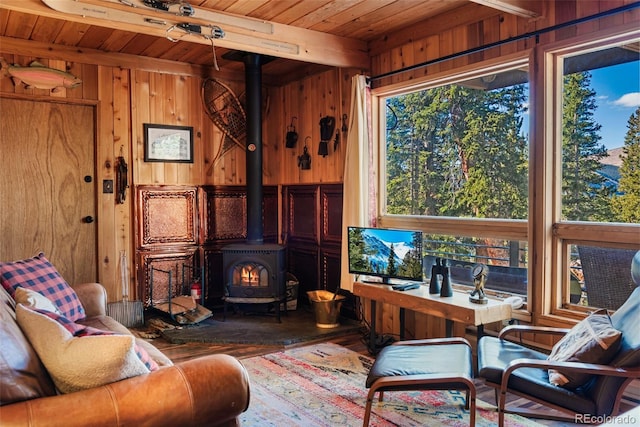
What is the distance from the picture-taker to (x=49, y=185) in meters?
4.52

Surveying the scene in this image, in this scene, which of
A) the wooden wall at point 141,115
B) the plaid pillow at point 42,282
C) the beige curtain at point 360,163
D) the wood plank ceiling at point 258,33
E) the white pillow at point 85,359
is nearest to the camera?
the white pillow at point 85,359

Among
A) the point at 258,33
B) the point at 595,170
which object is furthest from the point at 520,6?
the point at 258,33

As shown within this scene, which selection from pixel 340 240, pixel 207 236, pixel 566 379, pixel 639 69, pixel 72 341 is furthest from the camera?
pixel 207 236

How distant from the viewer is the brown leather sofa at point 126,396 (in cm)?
154

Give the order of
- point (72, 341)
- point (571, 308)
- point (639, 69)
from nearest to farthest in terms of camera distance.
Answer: point (72, 341)
point (639, 69)
point (571, 308)

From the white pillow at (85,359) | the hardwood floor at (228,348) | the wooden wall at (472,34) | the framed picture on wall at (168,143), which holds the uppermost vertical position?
the wooden wall at (472,34)

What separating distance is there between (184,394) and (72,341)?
0.42 metres

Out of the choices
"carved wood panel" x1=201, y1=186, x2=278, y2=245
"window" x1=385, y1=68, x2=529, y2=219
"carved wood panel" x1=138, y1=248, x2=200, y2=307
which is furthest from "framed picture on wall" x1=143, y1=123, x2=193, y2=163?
"window" x1=385, y1=68, x2=529, y2=219

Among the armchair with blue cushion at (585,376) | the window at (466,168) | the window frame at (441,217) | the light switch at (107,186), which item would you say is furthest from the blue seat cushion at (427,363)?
the light switch at (107,186)

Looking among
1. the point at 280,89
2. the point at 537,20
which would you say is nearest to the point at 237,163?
the point at 280,89

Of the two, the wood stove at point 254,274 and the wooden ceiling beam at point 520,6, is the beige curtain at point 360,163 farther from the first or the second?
the wooden ceiling beam at point 520,6

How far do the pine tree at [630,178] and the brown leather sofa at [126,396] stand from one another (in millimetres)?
2378

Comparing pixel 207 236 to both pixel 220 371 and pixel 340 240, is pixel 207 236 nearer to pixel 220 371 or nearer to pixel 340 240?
pixel 340 240

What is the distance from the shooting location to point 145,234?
16.2 feet
